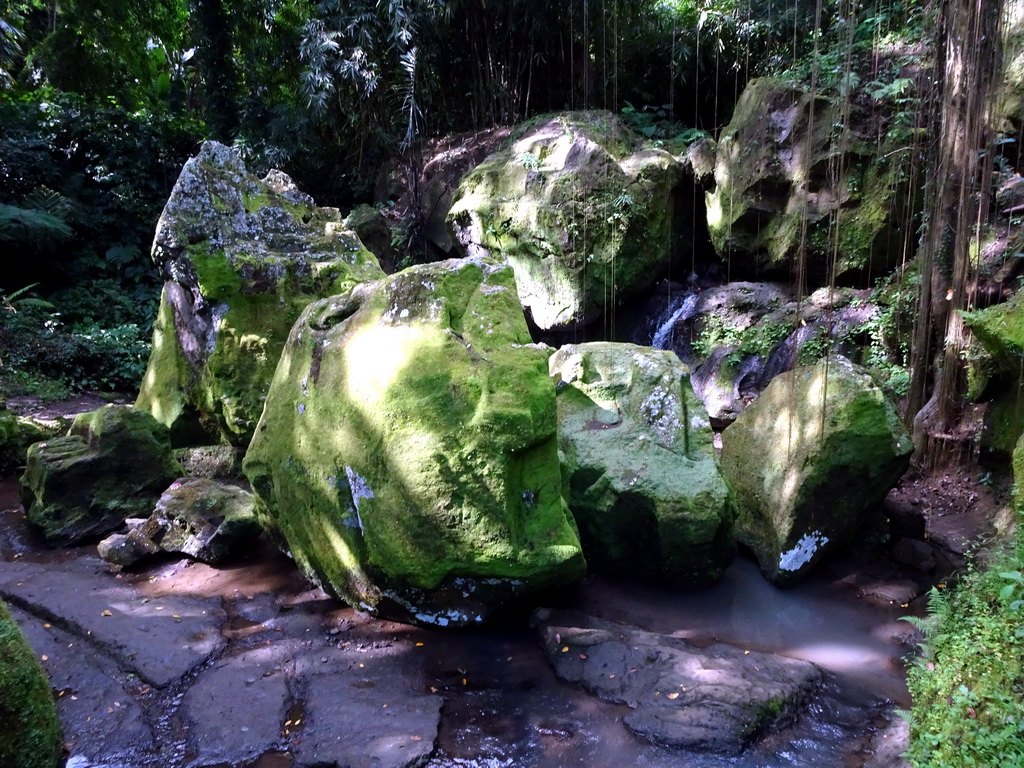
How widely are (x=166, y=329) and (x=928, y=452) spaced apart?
748 centimetres

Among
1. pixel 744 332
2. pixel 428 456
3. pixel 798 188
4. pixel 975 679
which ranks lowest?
pixel 975 679

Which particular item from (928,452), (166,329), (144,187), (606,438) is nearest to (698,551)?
(606,438)

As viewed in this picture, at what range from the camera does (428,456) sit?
3.85m

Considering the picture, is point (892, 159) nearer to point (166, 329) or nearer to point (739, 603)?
point (739, 603)

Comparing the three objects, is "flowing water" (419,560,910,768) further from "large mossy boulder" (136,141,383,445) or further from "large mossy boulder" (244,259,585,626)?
"large mossy boulder" (136,141,383,445)

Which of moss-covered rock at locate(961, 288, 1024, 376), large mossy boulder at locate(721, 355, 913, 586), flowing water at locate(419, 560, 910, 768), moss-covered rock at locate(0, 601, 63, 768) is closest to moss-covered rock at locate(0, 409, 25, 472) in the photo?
moss-covered rock at locate(0, 601, 63, 768)

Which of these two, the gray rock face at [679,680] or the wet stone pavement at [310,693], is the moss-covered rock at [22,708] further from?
the gray rock face at [679,680]

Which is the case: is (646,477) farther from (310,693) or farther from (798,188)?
(798,188)

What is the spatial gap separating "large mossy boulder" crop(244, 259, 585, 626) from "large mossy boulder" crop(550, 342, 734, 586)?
715mm

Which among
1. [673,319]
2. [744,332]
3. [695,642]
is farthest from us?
[673,319]

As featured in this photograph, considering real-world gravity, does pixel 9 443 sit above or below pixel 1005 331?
below

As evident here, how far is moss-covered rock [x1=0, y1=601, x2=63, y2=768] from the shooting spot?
103 inches

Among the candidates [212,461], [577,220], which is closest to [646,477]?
[212,461]

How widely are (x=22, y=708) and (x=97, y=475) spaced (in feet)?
10.7
